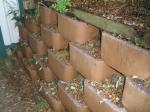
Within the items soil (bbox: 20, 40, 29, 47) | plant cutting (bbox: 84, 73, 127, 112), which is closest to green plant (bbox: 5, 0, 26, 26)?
soil (bbox: 20, 40, 29, 47)

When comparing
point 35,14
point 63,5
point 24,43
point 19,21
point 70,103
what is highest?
point 63,5

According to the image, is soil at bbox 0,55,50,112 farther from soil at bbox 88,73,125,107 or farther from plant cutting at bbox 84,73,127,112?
soil at bbox 88,73,125,107

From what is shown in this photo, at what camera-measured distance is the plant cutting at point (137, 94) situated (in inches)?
62.9

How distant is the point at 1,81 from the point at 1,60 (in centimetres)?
61

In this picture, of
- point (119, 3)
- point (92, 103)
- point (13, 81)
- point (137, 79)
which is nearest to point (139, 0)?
point (119, 3)

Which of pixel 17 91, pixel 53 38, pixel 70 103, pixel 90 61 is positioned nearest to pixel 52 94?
pixel 70 103

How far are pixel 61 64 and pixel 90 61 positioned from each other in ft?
Result: 2.17

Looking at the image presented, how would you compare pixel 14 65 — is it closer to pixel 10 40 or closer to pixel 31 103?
pixel 10 40

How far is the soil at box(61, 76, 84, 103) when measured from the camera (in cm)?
255

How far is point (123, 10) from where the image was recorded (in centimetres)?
199

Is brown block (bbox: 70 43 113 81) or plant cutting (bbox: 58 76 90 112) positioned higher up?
brown block (bbox: 70 43 113 81)

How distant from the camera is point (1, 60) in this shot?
459cm

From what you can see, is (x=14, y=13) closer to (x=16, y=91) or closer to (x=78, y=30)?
(x=16, y=91)

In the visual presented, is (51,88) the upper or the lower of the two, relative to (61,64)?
lower
